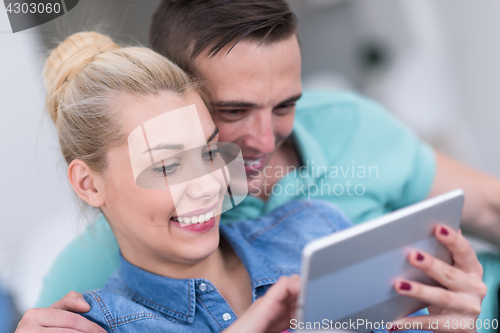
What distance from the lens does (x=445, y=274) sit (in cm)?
50

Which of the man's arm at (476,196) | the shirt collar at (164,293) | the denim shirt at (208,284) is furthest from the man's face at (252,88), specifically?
the man's arm at (476,196)

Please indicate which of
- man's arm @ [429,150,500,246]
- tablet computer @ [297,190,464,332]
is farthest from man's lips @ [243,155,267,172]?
man's arm @ [429,150,500,246]

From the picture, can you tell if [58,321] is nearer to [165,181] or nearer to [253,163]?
[165,181]

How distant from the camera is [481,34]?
1.59 m

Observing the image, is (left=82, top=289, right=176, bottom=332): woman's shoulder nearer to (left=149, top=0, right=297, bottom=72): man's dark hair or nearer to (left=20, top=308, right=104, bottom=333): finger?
(left=20, top=308, right=104, bottom=333): finger

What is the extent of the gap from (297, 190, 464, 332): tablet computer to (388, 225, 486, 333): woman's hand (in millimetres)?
11

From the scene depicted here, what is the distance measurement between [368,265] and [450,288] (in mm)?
137

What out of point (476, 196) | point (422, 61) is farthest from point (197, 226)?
point (422, 61)

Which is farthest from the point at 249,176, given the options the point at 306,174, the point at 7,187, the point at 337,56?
the point at 337,56

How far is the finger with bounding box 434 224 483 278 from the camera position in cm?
49

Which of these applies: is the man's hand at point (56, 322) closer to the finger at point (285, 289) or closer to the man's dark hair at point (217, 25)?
the finger at point (285, 289)

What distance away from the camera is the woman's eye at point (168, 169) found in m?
0.54

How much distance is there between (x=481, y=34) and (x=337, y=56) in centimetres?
54

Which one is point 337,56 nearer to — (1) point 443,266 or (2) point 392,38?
(2) point 392,38
